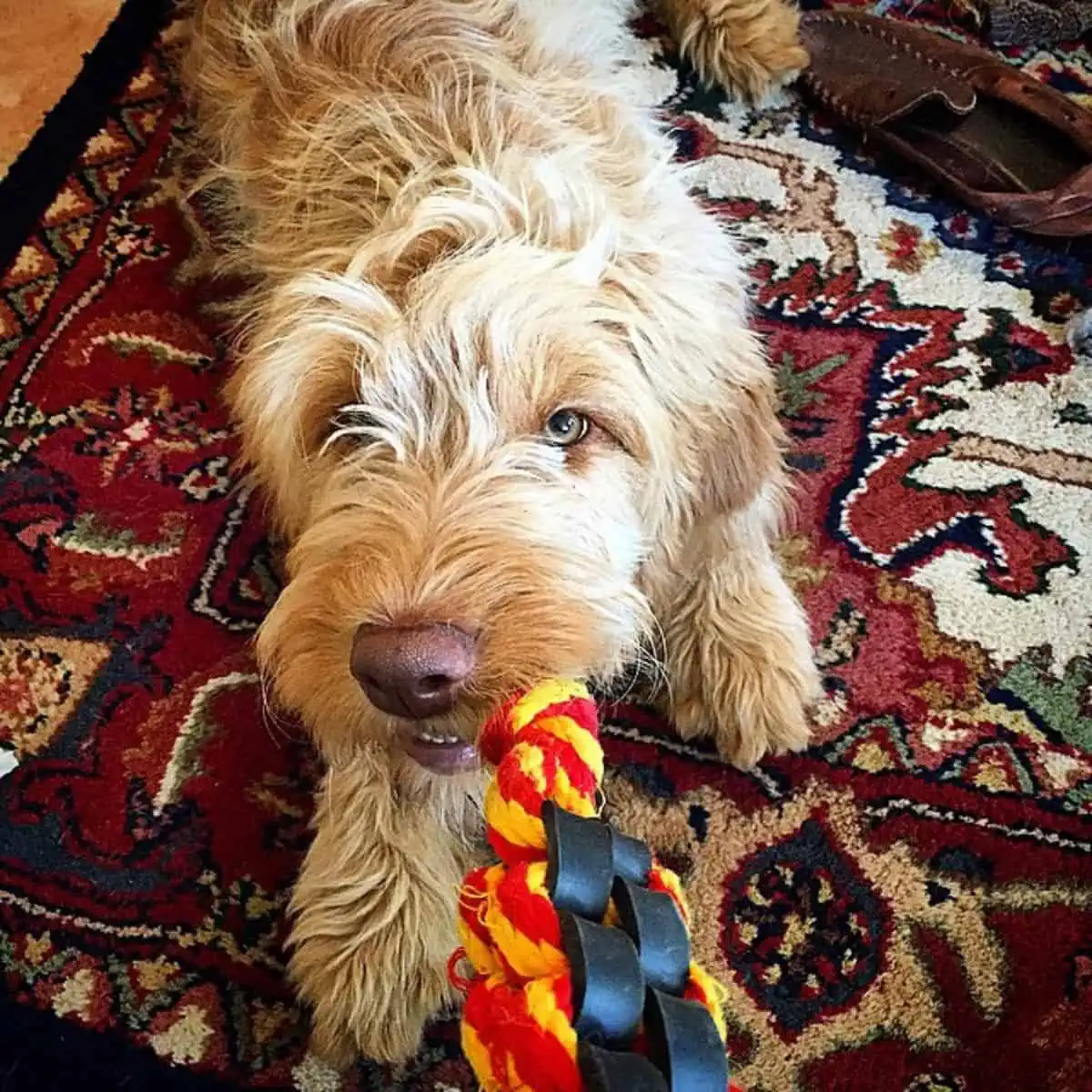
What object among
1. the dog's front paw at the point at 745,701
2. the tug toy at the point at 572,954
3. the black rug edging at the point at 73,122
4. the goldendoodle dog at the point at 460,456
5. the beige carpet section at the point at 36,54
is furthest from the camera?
the beige carpet section at the point at 36,54

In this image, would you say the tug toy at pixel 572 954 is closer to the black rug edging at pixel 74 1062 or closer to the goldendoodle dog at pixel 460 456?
the goldendoodle dog at pixel 460 456

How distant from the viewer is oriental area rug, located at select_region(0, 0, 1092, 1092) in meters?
1.44

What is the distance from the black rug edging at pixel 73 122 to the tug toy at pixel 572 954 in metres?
1.79

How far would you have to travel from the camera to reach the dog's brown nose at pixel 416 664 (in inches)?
45.1

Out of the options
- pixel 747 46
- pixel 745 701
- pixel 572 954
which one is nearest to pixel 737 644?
pixel 745 701

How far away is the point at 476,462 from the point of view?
134 cm

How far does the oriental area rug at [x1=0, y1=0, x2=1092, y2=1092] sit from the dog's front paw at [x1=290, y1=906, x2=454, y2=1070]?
35 millimetres

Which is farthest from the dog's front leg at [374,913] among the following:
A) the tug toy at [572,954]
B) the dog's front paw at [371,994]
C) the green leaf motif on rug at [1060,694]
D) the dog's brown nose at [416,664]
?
the green leaf motif on rug at [1060,694]

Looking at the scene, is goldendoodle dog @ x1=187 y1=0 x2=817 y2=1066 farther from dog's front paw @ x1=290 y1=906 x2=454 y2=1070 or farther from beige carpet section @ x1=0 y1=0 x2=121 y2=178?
beige carpet section @ x1=0 y1=0 x2=121 y2=178

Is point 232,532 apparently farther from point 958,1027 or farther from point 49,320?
point 958,1027

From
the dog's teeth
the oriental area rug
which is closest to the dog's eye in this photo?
the dog's teeth

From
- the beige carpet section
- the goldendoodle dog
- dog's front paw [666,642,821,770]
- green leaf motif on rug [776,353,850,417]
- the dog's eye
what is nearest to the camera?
the goldendoodle dog

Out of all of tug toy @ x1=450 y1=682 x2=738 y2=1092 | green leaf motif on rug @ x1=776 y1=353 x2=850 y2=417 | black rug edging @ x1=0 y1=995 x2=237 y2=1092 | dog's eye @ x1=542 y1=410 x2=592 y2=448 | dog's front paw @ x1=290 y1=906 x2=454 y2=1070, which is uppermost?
tug toy @ x1=450 y1=682 x2=738 y2=1092

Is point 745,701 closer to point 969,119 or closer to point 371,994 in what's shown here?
point 371,994
